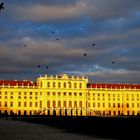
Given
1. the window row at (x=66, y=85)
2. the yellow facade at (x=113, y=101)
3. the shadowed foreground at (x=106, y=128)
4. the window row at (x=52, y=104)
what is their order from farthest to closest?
the yellow facade at (x=113, y=101) → the window row at (x=66, y=85) → the window row at (x=52, y=104) → the shadowed foreground at (x=106, y=128)

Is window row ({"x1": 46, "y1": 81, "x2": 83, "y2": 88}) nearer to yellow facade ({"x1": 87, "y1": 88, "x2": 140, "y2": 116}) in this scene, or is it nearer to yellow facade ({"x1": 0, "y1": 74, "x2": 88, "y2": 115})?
yellow facade ({"x1": 0, "y1": 74, "x2": 88, "y2": 115})

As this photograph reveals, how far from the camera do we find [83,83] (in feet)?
574

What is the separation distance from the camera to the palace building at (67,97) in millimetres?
166500

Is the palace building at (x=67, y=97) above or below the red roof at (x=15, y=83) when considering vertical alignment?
below

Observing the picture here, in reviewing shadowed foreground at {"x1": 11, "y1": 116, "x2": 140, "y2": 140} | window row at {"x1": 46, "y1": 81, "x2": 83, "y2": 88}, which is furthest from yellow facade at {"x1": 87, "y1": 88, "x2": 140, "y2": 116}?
shadowed foreground at {"x1": 11, "y1": 116, "x2": 140, "y2": 140}

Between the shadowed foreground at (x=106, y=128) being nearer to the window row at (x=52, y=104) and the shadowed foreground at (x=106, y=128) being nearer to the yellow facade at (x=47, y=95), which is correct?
the yellow facade at (x=47, y=95)

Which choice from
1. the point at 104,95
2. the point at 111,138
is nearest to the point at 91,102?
the point at 104,95

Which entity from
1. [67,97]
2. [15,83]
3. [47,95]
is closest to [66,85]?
[67,97]

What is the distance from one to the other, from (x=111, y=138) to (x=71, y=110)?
129 metres

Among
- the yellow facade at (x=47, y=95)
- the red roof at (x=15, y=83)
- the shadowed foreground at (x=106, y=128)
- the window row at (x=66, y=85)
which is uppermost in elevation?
the red roof at (x=15, y=83)

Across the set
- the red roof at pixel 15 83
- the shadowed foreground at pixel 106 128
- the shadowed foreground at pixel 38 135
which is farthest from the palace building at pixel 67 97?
the shadowed foreground at pixel 38 135

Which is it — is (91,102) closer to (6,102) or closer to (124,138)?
(6,102)

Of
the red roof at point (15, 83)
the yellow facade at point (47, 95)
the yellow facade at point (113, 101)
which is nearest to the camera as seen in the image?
the yellow facade at point (47, 95)

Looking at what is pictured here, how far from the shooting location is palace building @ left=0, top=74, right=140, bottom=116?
16650 centimetres
